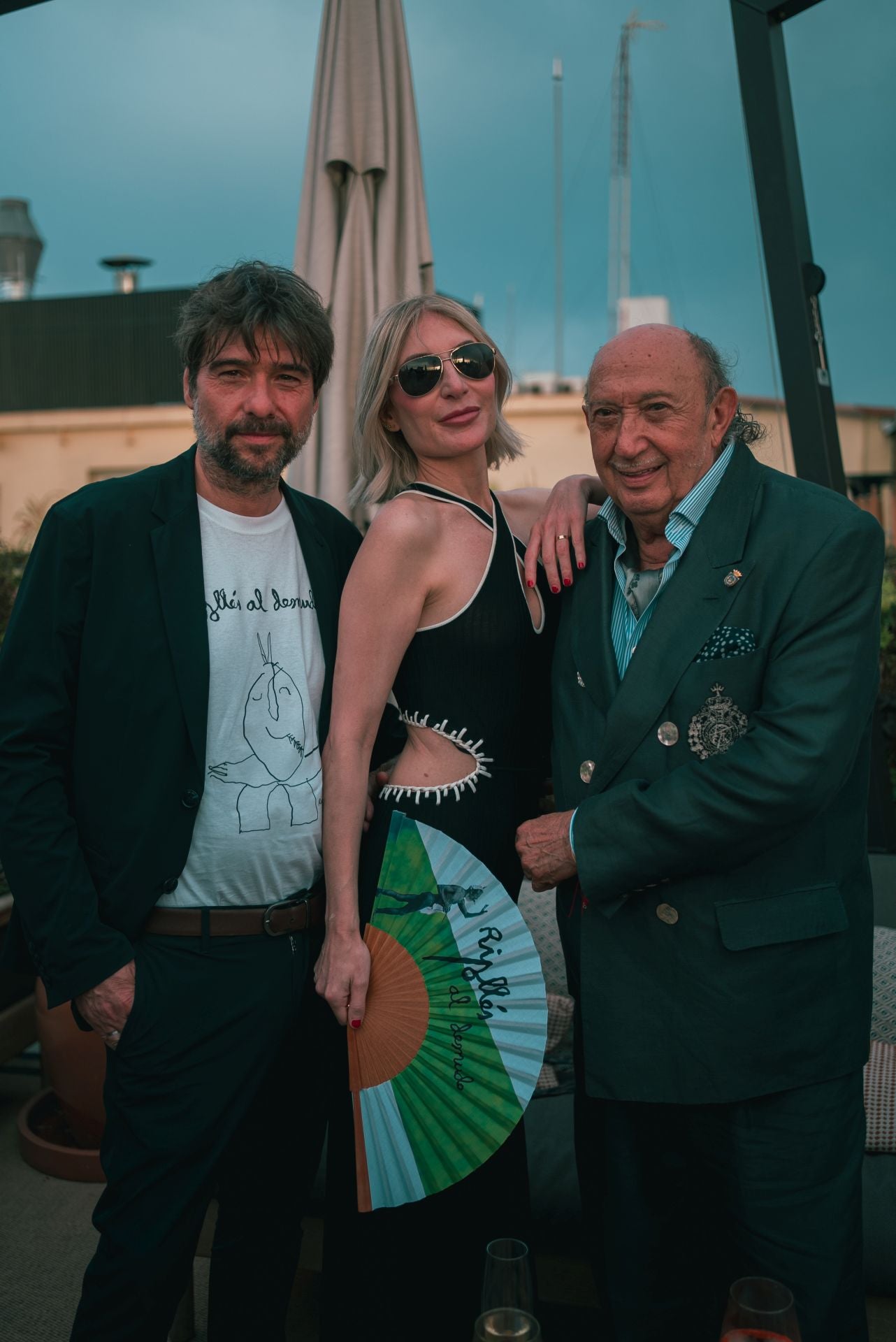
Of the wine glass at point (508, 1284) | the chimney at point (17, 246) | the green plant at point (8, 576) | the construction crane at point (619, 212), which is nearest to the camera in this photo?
the wine glass at point (508, 1284)

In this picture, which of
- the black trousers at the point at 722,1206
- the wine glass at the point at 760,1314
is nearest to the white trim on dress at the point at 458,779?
the black trousers at the point at 722,1206

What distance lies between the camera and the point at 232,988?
1.98 m

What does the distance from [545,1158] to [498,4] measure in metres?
5.54

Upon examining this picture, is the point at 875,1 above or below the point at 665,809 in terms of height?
above

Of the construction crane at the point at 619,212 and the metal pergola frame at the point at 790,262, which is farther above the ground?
the construction crane at the point at 619,212

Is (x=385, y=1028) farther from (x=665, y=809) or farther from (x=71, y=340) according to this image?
(x=71, y=340)

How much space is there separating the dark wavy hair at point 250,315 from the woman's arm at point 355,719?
439 millimetres

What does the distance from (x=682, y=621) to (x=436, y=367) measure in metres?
0.77

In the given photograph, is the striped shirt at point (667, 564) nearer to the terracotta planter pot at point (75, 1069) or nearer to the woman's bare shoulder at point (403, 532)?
the woman's bare shoulder at point (403, 532)

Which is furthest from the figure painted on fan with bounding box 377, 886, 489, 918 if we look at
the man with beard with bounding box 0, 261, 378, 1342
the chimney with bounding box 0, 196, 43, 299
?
the chimney with bounding box 0, 196, 43, 299

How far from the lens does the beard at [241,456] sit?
2.05 meters

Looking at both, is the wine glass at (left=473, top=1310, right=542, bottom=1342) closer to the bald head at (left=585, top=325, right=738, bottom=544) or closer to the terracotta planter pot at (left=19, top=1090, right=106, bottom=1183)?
the bald head at (left=585, top=325, right=738, bottom=544)

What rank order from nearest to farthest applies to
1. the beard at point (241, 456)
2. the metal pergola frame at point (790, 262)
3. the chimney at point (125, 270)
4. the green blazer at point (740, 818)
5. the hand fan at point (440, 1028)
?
1. the green blazer at point (740, 818)
2. the hand fan at point (440, 1028)
3. the beard at point (241, 456)
4. the metal pergola frame at point (790, 262)
5. the chimney at point (125, 270)

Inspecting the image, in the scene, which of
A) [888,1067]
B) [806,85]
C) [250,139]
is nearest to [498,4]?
[250,139]
